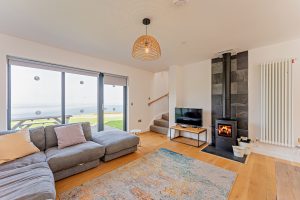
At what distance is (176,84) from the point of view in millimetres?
4418

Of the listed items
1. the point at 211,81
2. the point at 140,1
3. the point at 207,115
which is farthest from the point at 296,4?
the point at 207,115

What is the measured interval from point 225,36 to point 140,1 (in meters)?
1.77

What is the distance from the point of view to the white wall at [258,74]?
2.75 meters

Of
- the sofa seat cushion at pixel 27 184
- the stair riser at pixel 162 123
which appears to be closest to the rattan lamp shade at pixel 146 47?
the sofa seat cushion at pixel 27 184

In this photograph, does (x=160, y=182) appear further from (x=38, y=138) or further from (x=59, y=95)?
(x=59, y=95)

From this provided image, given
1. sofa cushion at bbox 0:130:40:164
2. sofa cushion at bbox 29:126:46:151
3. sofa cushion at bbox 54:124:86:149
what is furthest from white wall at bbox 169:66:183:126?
sofa cushion at bbox 0:130:40:164

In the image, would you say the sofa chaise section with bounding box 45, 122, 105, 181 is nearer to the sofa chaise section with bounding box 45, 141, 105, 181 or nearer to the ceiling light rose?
the sofa chaise section with bounding box 45, 141, 105, 181

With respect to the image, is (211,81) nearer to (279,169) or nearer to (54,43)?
(279,169)

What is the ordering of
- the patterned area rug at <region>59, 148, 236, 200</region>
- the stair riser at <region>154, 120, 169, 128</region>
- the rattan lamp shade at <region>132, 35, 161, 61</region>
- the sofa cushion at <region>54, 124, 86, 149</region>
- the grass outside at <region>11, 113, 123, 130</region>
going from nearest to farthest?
1. the rattan lamp shade at <region>132, 35, 161, 61</region>
2. the patterned area rug at <region>59, 148, 236, 200</region>
3. the sofa cushion at <region>54, 124, 86, 149</region>
4. the grass outside at <region>11, 113, 123, 130</region>
5. the stair riser at <region>154, 120, 169, 128</region>

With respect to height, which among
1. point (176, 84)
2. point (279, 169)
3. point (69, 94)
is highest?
point (176, 84)

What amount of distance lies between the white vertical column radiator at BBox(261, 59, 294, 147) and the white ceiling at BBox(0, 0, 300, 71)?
616mm

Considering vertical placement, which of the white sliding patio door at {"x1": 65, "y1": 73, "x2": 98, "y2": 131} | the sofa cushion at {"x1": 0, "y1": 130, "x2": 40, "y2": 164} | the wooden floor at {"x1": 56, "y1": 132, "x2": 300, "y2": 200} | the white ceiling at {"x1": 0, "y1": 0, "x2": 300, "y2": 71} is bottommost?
the wooden floor at {"x1": 56, "y1": 132, "x2": 300, "y2": 200}

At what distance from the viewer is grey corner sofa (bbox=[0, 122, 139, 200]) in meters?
1.28

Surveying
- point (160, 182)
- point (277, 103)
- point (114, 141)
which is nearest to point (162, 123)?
point (114, 141)
